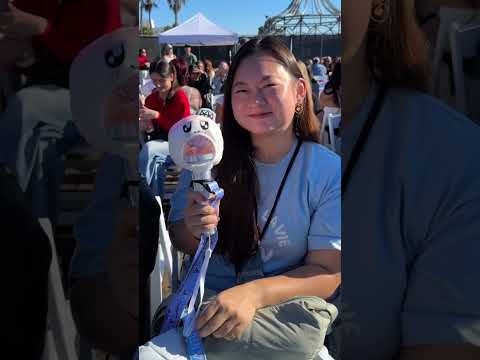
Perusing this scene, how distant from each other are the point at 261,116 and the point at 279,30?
0.56 ft

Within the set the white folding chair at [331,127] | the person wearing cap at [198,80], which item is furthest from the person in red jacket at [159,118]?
the person wearing cap at [198,80]

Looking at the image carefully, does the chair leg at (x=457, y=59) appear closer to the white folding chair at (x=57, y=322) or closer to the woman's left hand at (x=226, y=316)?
the woman's left hand at (x=226, y=316)

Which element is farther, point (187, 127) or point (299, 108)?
point (299, 108)

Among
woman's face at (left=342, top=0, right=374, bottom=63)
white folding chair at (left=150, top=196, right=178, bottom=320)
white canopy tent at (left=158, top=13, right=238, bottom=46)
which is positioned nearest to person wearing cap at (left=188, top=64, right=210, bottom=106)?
white canopy tent at (left=158, top=13, right=238, bottom=46)

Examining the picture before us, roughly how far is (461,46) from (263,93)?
44cm

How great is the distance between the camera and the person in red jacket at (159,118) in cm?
133

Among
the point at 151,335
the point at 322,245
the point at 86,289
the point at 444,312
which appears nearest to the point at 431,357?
the point at 444,312

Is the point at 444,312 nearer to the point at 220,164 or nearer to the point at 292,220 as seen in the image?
the point at 292,220

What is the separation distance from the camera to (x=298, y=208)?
1003 mm

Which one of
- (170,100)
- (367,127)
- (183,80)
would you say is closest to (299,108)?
(367,127)

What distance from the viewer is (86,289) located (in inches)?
23.9

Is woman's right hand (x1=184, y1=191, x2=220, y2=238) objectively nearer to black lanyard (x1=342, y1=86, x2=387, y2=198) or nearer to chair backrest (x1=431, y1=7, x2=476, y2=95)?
black lanyard (x1=342, y1=86, x2=387, y2=198)

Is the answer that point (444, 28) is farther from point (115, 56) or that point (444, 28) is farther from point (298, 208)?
point (115, 56)

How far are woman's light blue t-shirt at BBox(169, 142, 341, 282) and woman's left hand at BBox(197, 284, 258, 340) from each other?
0.39 ft
